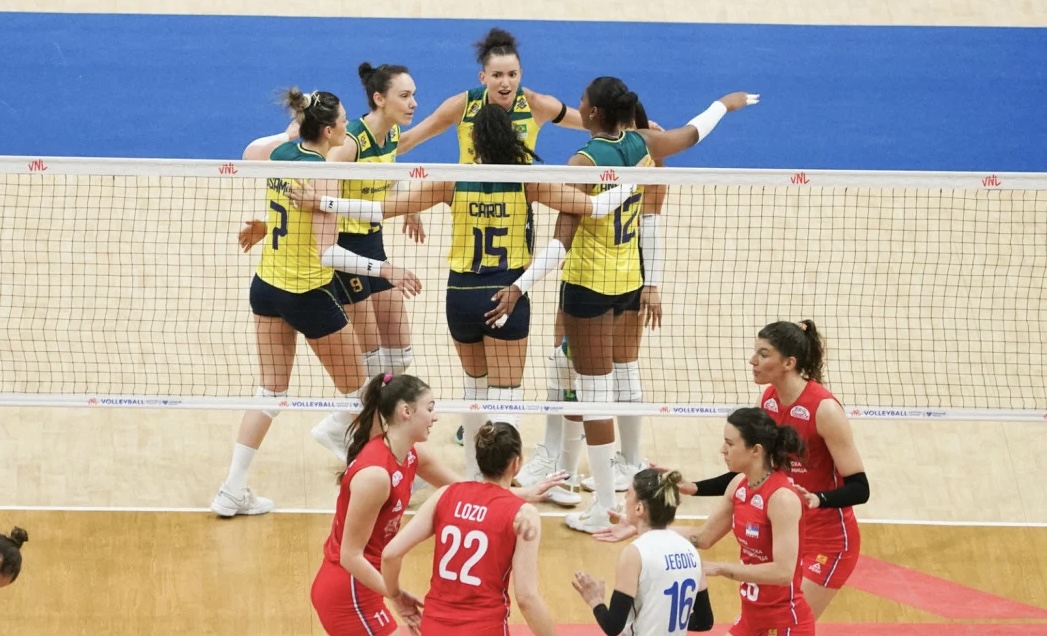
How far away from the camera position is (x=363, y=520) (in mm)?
6160

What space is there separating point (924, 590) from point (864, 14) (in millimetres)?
9294

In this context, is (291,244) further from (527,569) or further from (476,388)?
(527,569)

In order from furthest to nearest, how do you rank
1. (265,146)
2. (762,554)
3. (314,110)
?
(265,146), (314,110), (762,554)

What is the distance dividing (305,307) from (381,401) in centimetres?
217

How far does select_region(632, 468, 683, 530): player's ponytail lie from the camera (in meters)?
5.84

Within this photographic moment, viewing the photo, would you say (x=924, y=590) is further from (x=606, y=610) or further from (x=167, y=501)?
(x=167, y=501)

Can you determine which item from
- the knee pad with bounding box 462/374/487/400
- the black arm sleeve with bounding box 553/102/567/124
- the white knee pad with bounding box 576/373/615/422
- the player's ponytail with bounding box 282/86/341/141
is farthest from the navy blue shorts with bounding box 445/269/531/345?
the black arm sleeve with bounding box 553/102/567/124

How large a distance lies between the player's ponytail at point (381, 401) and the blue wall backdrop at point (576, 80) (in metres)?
7.35

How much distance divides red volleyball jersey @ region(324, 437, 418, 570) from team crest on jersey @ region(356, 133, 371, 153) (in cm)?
310

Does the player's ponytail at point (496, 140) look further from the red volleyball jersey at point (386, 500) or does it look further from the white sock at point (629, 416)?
the red volleyball jersey at point (386, 500)

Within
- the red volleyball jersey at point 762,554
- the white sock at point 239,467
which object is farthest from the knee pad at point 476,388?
the red volleyball jersey at point 762,554

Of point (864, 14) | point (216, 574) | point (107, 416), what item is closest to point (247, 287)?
point (107, 416)

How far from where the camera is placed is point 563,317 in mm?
8531

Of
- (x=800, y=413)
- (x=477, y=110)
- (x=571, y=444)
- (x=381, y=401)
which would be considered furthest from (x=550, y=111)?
(x=381, y=401)
